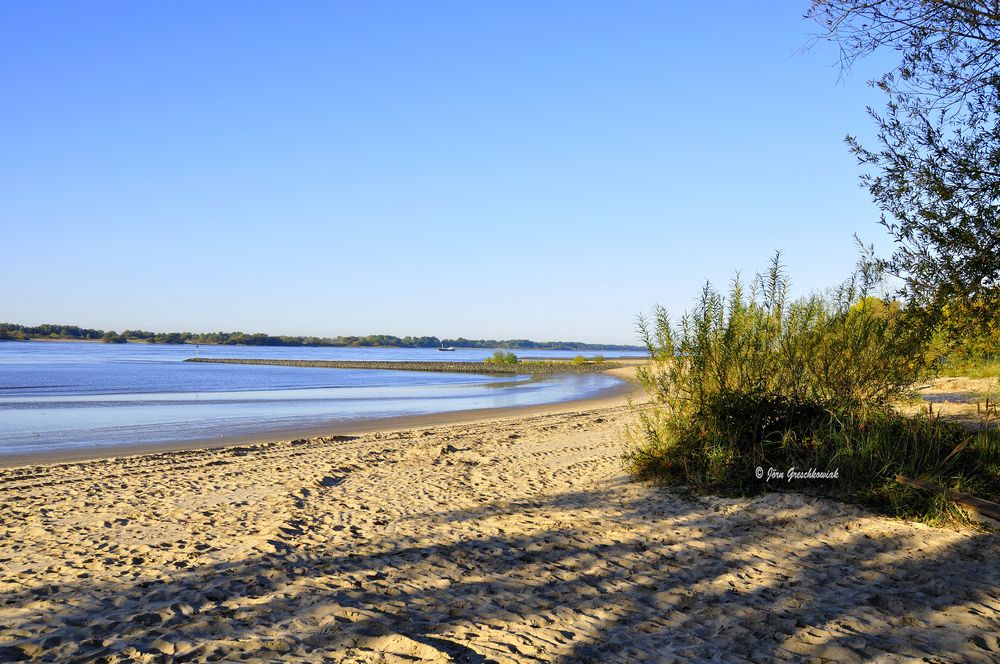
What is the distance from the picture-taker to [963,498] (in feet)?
20.3

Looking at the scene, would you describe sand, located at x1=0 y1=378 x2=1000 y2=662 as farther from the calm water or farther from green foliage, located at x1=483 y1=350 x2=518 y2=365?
green foliage, located at x1=483 y1=350 x2=518 y2=365

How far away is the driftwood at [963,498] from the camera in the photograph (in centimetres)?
598

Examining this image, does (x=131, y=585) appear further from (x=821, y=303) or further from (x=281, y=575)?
(x=821, y=303)

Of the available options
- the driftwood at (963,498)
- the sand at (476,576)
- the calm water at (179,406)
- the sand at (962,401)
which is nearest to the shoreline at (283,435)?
the calm water at (179,406)

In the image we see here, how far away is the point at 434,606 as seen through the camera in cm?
475

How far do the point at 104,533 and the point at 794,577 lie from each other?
633 cm

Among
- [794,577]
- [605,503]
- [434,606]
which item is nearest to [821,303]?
[605,503]

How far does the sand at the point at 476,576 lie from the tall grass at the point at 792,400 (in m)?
0.62

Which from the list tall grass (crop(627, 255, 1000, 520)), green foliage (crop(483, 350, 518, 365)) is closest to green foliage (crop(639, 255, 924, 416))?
tall grass (crop(627, 255, 1000, 520))

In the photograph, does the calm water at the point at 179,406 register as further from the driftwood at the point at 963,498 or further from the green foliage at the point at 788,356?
the driftwood at the point at 963,498

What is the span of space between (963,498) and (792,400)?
2.31 meters

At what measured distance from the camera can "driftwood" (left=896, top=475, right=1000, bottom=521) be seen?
5.98 m

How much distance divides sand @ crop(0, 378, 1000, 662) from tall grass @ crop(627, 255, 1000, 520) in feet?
2.04

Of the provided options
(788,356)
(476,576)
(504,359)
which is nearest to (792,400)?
(788,356)
